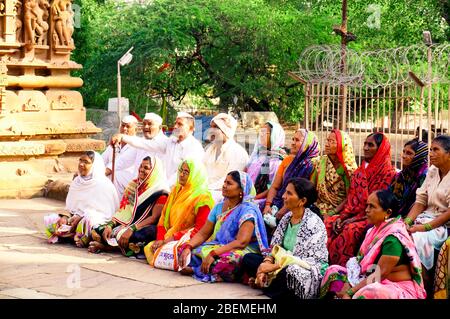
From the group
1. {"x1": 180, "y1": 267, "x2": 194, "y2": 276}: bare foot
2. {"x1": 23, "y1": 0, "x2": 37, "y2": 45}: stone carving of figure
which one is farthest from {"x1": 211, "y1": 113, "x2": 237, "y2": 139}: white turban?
{"x1": 23, "y1": 0, "x2": 37, "y2": 45}: stone carving of figure

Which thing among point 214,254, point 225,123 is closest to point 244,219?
point 214,254

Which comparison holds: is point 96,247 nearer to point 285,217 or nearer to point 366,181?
point 285,217

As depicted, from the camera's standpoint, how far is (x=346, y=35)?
14.4m

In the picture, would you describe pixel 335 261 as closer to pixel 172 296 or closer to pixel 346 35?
pixel 172 296

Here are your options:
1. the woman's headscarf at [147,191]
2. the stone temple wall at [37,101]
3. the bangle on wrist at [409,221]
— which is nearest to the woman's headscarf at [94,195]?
the woman's headscarf at [147,191]

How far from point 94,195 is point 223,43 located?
13.9 metres

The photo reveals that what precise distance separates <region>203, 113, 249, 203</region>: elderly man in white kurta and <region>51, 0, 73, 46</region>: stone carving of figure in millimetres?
5629

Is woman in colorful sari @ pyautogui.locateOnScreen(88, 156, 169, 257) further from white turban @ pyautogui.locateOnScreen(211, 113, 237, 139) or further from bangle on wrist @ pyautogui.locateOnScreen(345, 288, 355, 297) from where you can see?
bangle on wrist @ pyautogui.locateOnScreen(345, 288, 355, 297)

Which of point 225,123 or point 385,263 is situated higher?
point 225,123

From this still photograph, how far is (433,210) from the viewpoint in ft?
23.2

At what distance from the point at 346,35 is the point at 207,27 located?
8874 millimetres

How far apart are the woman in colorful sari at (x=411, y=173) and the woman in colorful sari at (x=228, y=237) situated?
1.17 m

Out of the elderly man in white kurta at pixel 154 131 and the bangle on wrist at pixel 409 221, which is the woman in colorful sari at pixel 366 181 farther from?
the elderly man in white kurta at pixel 154 131

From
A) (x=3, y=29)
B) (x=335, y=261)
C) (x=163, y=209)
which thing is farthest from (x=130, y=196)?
(x=3, y=29)
